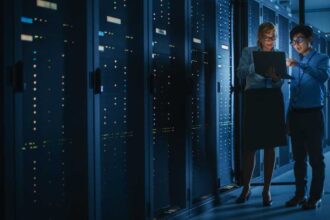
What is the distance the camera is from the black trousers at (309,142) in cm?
392

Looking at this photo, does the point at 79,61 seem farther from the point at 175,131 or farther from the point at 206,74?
the point at 206,74

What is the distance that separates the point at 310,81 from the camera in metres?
3.97

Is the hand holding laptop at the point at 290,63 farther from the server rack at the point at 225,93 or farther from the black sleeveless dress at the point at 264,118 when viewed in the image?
the server rack at the point at 225,93

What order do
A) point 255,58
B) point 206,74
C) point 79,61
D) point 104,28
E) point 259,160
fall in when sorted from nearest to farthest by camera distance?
point 79,61
point 104,28
point 255,58
point 206,74
point 259,160

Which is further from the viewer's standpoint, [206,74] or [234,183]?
[234,183]

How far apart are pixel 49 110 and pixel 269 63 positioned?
2.03 metres

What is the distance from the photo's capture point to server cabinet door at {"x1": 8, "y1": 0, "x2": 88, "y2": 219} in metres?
2.11

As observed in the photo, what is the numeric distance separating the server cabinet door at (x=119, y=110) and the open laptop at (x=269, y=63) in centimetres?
113

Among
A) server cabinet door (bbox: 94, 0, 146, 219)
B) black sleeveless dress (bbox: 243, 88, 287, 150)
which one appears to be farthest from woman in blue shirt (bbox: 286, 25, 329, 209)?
server cabinet door (bbox: 94, 0, 146, 219)

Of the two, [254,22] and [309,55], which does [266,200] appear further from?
[254,22]

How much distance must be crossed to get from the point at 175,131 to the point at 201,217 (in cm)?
74

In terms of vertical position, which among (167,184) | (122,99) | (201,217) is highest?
(122,99)

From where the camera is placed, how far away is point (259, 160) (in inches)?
207

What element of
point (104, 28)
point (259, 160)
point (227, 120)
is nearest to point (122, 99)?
point (104, 28)
